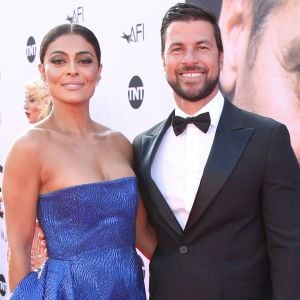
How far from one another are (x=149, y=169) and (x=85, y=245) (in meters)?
0.34

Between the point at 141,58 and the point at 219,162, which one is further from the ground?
the point at 141,58

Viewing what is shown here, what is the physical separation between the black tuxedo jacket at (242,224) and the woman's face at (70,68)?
0.52 m

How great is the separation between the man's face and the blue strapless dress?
0.41 m

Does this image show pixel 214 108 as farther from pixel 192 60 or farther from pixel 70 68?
pixel 70 68

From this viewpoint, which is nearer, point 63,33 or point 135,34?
point 63,33

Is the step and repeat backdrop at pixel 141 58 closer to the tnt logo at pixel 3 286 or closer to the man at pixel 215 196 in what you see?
the tnt logo at pixel 3 286

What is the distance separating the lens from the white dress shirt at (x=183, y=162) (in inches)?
75.1

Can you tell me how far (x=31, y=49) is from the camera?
4.16 m

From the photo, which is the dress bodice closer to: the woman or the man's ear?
the woman

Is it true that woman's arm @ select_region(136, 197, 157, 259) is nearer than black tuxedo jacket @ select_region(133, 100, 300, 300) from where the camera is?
No

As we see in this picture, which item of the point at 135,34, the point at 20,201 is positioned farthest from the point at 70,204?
the point at 135,34

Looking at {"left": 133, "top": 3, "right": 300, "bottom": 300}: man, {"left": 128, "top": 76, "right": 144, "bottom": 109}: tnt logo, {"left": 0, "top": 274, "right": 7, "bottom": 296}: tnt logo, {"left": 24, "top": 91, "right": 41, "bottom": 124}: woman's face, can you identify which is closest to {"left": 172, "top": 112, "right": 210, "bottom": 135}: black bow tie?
{"left": 133, "top": 3, "right": 300, "bottom": 300}: man

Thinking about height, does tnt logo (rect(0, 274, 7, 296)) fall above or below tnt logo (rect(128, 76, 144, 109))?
below

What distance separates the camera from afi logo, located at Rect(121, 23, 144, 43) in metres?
3.19
